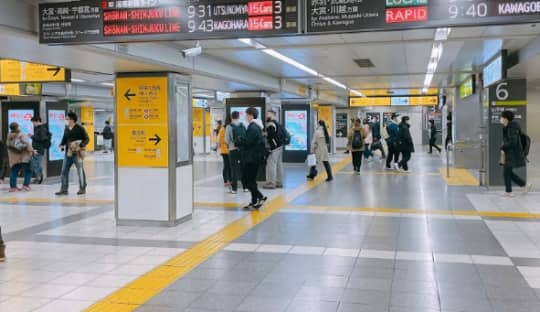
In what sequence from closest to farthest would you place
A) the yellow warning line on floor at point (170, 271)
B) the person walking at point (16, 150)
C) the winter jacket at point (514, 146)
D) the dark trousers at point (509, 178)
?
the yellow warning line on floor at point (170, 271), the winter jacket at point (514, 146), the dark trousers at point (509, 178), the person walking at point (16, 150)

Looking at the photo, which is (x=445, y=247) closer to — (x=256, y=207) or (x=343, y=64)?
(x=256, y=207)

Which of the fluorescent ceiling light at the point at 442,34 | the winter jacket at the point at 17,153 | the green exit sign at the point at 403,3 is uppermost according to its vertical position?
the fluorescent ceiling light at the point at 442,34

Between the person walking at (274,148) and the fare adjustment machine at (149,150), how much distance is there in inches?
131

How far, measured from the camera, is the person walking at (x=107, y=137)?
1219 inches

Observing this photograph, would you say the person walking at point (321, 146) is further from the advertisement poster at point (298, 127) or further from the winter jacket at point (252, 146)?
the advertisement poster at point (298, 127)

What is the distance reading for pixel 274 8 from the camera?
16.6 feet

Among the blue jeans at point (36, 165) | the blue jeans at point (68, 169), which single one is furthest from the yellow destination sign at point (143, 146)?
the blue jeans at point (36, 165)

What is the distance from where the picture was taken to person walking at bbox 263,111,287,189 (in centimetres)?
1105

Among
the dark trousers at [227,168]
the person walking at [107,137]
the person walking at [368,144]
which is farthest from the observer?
the person walking at [107,137]

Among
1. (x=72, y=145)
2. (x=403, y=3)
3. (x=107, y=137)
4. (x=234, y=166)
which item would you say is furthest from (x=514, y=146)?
(x=107, y=137)

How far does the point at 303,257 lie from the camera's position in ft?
18.9

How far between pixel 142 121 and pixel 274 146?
3.97 m

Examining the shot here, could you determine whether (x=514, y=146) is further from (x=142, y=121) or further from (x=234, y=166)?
(x=142, y=121)

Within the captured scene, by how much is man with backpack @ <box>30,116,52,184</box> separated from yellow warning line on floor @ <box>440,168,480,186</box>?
954 cm
